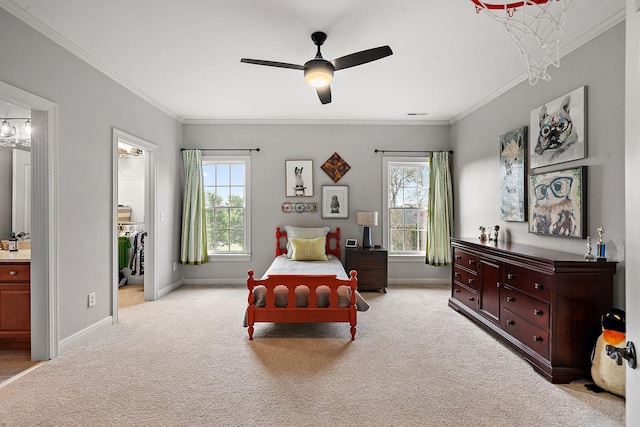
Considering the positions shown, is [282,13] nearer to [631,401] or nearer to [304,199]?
[631,401]

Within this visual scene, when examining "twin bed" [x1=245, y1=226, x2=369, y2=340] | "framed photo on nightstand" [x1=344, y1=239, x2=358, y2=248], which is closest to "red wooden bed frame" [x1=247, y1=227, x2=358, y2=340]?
"twin bed" [x1=245, y1=226, x2=369, y2=340]

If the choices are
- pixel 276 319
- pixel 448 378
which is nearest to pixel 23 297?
pixel 276 319

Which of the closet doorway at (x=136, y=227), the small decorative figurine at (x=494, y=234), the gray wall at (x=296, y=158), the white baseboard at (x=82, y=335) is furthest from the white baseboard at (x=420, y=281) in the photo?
the white baseboard at (x=82, y=335)

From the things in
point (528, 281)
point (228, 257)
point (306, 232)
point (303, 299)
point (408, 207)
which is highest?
point (408, 207)

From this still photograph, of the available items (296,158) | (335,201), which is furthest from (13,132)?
(335,201)

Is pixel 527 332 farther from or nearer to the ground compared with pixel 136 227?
nearer to the ground

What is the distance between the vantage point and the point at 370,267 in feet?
17.0

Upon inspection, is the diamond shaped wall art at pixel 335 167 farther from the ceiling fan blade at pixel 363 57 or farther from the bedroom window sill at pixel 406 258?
the ceiling fan blade at pixel 363 57

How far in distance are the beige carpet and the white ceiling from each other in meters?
2.79

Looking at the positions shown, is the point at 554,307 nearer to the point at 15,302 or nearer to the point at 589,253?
the point at 589,253

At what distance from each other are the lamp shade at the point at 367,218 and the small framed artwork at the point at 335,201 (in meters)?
0.40

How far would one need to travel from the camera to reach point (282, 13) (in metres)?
2.58

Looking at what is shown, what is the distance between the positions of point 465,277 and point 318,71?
2.93 metres

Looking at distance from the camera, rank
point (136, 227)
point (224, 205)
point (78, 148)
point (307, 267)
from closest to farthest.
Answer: point (78, 148)
point (307, 267)
point (224, 205)
point (136, 227)
